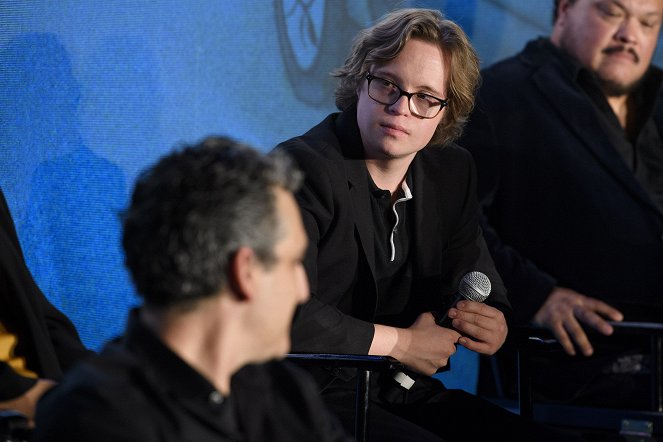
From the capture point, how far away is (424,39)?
2.68 metres

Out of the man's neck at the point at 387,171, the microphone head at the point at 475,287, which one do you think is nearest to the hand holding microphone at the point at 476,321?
the microphone head at the point at 475,287

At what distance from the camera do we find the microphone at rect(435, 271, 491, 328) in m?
2.59

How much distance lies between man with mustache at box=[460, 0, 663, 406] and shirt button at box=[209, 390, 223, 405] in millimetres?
2164

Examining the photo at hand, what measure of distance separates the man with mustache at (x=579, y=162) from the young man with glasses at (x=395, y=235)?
664mm

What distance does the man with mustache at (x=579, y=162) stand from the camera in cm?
350

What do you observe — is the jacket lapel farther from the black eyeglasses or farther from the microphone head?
the microphone head

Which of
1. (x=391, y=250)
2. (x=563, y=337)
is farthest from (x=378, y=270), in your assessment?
(x=563, y=337)

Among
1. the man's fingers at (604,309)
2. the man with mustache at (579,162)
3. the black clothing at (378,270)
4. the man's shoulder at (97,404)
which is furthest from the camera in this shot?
the man with mustache at (579,162)

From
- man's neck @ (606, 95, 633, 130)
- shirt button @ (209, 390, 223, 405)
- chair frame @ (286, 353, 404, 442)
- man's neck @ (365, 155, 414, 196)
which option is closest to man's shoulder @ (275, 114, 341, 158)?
man's neck @ (365, 155, 414, 196)

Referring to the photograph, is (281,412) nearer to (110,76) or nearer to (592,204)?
(110,76)

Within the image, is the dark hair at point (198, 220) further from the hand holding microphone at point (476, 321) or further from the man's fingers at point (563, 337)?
the man's fingers at point (563, 337)

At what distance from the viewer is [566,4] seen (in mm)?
3621

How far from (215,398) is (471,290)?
1393 mm

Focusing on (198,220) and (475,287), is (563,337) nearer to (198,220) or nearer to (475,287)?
(475,287)
